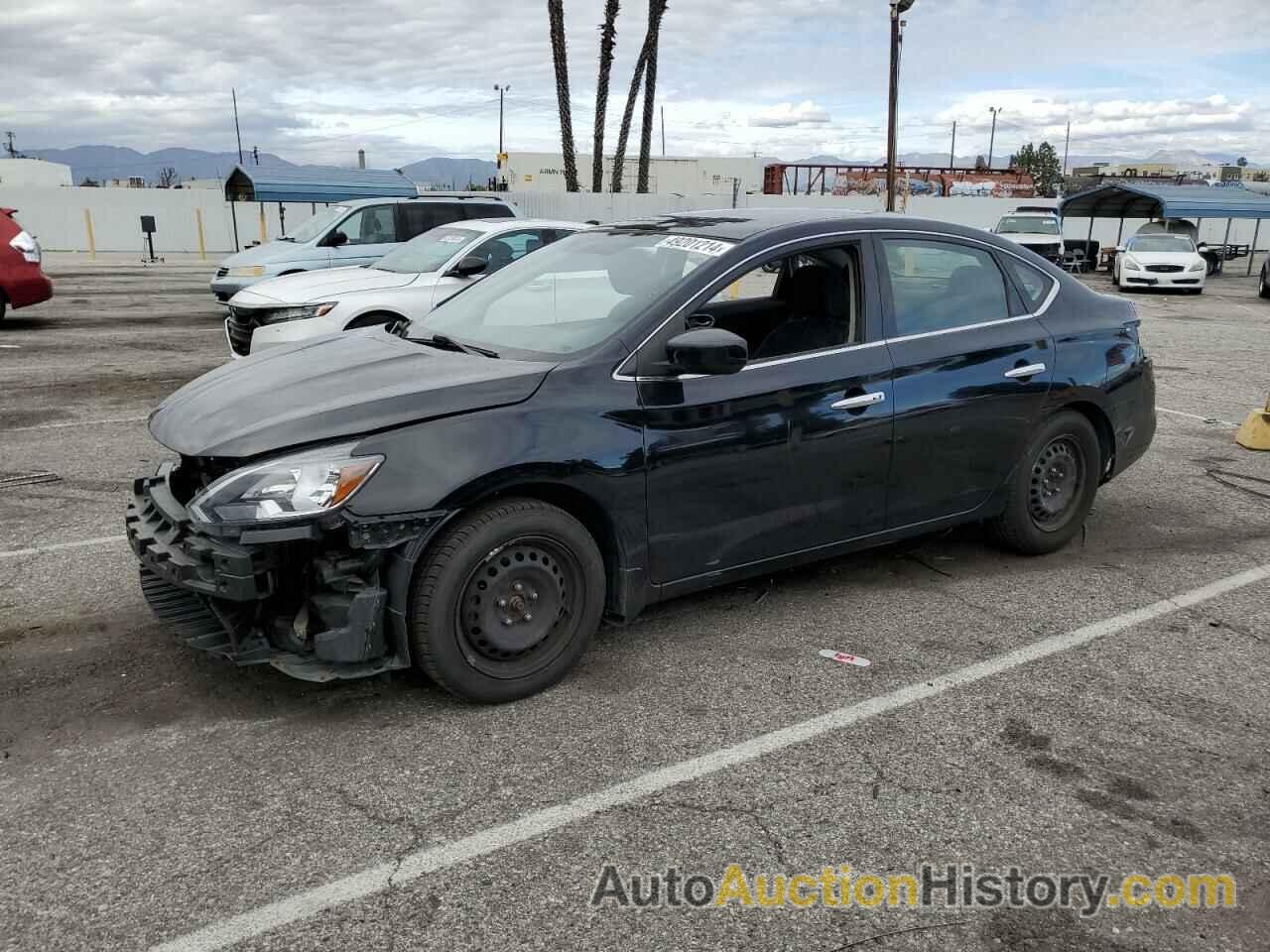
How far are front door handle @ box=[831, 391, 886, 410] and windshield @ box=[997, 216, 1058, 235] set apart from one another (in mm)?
25170

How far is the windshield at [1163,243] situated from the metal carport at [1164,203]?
761 cm

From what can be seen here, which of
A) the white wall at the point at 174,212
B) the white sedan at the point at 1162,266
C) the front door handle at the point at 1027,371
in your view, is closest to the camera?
the front door handle at the point at 1027,371

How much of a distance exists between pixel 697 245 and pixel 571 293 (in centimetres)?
56

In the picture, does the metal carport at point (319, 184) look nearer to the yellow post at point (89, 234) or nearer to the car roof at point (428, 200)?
the yellow post at point (89, 234)

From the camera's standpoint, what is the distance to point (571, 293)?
4395 millimetres

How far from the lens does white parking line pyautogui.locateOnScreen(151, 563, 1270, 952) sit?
256cm

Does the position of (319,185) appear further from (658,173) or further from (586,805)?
(658,173)

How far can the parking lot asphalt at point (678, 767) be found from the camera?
262 centimetres

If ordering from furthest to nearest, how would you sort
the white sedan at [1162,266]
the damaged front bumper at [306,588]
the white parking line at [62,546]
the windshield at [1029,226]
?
1. the windshield at [1029,226]
2. the white sedan at [1162,266]
3. the white parking line at [62,546]
4. the damaged front bumper at [306,588]

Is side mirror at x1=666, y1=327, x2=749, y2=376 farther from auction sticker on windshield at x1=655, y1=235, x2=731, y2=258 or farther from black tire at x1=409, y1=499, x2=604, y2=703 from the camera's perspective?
black tire at x1=409, y1=499, x2=604, y2=703

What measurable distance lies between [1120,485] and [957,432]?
2770mm

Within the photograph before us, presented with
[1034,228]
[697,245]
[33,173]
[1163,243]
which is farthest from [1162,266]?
[33,173]

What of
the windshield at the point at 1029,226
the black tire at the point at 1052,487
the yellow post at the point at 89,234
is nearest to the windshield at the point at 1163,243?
the windshield at the point at 1029,226

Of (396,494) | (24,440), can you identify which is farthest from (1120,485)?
(24,440)
